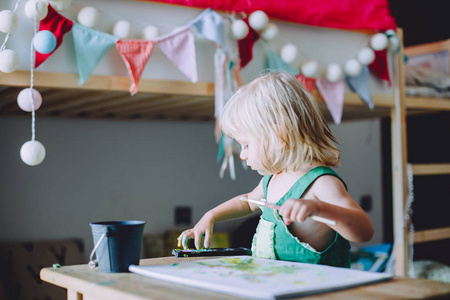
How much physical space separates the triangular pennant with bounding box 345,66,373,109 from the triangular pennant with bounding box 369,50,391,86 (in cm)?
6

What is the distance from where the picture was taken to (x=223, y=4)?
1647mm

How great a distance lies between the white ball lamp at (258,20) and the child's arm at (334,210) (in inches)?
31.8

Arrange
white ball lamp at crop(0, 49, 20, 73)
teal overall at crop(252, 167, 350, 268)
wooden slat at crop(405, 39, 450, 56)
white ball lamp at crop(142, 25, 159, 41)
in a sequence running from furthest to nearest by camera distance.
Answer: wooden slat at crop(405, 39, 450, 56) < white ball lamp at crop(142, 25, 159, 41) < white ball lamp at crop(0, 49, 20, 73) < teal overall at crop(252, 167, 350, 268)

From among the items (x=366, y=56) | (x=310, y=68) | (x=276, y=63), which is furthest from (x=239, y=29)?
(x=366, y=56)

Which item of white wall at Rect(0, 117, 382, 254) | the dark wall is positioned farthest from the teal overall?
the dark wall

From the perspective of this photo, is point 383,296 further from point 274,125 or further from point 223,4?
point 223,4

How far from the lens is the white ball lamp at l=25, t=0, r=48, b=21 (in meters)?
1.30

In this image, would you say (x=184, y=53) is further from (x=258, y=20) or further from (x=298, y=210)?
(x=298, y=210)

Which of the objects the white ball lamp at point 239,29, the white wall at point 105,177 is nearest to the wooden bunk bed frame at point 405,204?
the white ball lamp at point 239,29

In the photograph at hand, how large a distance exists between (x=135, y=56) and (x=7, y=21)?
1.10 ft

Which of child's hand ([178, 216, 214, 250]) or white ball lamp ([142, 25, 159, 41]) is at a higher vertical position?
white ball lamp ([142, 25, 159, 41])

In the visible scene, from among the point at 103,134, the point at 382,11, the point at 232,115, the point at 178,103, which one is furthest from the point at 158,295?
the point at 103,134

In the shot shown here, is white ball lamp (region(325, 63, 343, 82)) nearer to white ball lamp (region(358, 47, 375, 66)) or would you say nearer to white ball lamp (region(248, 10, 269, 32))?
white ball lamp (region(358, 47, 375, 66))

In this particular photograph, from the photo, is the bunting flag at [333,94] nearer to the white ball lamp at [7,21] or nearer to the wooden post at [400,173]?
the wooden post at [400,173]
